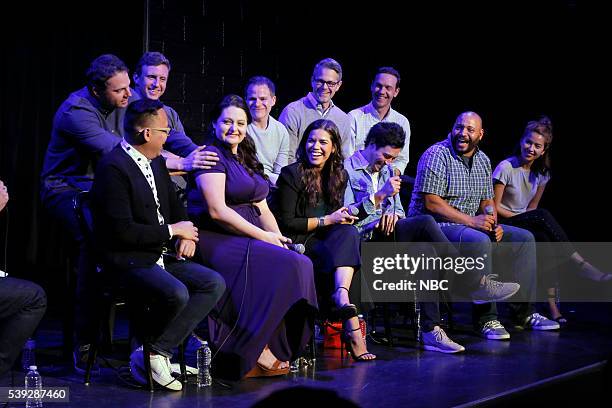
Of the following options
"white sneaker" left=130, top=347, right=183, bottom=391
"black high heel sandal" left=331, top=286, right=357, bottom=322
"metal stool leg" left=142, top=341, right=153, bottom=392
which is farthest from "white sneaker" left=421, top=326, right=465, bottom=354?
"metal stool leg" left=142, top=341, right=153, bottom=392

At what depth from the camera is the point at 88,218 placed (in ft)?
11.8

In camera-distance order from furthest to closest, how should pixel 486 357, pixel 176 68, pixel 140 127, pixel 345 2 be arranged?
pixel 345 2 → pixel 176 68 → pixel 486 357 → pixel 140 127

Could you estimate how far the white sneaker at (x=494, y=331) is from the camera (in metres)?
4.97

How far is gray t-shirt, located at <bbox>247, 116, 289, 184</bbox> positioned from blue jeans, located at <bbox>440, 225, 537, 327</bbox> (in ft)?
3.31

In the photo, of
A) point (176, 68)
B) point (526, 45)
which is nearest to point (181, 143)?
point (176, 68)

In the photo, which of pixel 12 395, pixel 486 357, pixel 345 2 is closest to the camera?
pixel 12 395

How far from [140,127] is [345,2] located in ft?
11.4

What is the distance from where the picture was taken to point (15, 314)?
3.14 meters

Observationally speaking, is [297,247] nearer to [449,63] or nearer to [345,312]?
[345,312]

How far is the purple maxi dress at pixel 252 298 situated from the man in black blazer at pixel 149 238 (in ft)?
0.67

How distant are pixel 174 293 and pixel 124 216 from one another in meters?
0.36

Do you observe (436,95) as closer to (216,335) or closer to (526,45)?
(526,45)

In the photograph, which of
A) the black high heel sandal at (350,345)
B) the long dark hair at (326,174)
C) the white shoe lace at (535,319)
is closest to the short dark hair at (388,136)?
the long dark hair at (326,174)

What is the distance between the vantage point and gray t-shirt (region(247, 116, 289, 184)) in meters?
5.11
